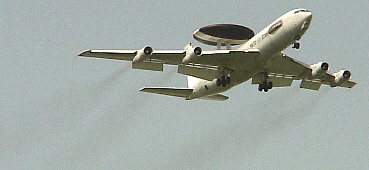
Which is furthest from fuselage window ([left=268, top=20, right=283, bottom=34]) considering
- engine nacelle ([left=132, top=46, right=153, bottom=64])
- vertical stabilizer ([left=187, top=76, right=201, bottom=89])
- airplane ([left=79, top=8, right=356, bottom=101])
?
vertical stabilizer ([left=187, top=76, right=201, bottom=89])

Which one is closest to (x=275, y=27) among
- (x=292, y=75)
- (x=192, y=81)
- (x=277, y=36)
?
(x=277, y=36)

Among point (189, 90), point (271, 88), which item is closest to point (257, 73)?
point (271, 88)

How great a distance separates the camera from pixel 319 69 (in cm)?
7831

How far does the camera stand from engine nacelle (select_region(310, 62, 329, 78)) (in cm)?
7806

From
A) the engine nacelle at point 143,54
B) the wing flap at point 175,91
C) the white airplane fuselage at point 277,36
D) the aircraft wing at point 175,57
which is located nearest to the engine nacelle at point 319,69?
the white airplane fuselage at point 277,36

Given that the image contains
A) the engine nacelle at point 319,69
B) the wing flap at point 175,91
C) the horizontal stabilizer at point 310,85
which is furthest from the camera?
the horizontal stabilizer at point 310,85

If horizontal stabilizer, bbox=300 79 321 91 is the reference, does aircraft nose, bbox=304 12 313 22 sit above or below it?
above

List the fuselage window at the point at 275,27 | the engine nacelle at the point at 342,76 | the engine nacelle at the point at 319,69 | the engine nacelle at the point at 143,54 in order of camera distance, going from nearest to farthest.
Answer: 1. the engine nacelle at the point at 143,54
2. the fuselage window at the point at 275,27
3. the engine nacelle at the point at 319,69
4. the engine nacelle at the point at 342,76

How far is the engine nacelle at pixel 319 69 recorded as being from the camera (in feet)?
256

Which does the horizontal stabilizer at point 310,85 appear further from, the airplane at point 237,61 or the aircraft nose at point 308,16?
the aircraft nose at point 308,16

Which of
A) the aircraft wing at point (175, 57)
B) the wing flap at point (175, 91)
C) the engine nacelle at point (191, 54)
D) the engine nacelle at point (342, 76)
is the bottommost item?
the wing flap at point (175, 91)

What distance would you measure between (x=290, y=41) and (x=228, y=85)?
936 cm

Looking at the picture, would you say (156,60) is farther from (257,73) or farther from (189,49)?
(257,73)

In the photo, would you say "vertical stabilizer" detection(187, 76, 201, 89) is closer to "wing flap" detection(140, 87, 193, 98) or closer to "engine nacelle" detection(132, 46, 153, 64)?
"wing flap" detection(140, 87, 193, 98)
